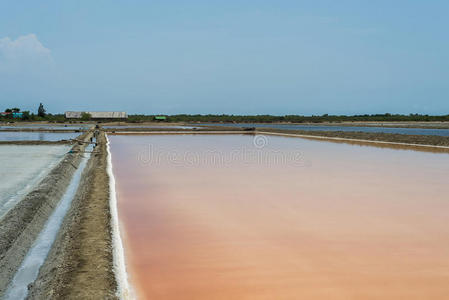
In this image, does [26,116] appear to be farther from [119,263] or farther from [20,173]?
[119,263]

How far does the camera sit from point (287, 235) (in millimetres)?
5141

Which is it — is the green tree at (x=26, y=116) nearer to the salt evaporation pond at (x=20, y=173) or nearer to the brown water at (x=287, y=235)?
the salt evaporation pond at (x=20, y=173)

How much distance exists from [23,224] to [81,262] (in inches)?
77.4

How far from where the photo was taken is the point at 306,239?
16.3ft

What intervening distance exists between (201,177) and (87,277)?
615cm

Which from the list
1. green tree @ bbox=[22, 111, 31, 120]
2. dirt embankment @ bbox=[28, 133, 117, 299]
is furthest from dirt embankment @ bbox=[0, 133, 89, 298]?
green tree @ bbox=[22, 111, 31, 120]

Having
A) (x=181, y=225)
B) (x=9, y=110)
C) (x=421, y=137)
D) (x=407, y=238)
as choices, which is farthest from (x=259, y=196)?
(x=9, y=110)

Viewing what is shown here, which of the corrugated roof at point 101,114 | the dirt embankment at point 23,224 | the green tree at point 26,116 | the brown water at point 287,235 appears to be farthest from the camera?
the corrugated roof at point 101,114

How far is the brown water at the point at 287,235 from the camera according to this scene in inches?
146

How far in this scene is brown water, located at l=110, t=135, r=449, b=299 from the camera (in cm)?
371

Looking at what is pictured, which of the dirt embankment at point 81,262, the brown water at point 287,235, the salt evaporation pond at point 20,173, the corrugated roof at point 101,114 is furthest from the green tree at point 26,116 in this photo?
the dirt embankment at point 81,262

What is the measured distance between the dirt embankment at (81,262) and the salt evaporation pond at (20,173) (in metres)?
1.54

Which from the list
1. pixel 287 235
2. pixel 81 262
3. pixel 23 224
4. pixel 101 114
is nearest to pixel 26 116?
pixel 101 114

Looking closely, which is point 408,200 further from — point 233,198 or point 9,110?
point 9,110
